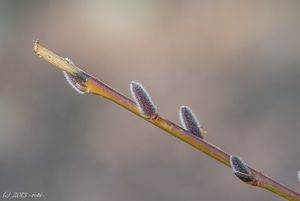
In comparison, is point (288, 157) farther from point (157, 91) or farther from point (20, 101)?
point (20, 101)

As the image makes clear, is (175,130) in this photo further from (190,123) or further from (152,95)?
(152,95)

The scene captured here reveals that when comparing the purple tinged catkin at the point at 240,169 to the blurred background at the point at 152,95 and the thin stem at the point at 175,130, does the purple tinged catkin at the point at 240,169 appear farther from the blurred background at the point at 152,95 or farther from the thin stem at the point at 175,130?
the blurred background at the point at 152,95

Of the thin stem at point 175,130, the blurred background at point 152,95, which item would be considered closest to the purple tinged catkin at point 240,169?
the thin stem at point 175,130

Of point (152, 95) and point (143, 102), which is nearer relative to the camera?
point (143, 102)

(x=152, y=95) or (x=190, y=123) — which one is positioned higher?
(x=152, y=95)

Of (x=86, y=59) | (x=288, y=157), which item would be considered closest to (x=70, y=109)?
(x=86, y=59)

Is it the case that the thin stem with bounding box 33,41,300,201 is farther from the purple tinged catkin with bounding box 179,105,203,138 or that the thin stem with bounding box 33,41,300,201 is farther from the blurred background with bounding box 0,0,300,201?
the blurred background with bounding box 0,0,300,201

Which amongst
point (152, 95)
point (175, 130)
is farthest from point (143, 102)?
point (152, 95)
